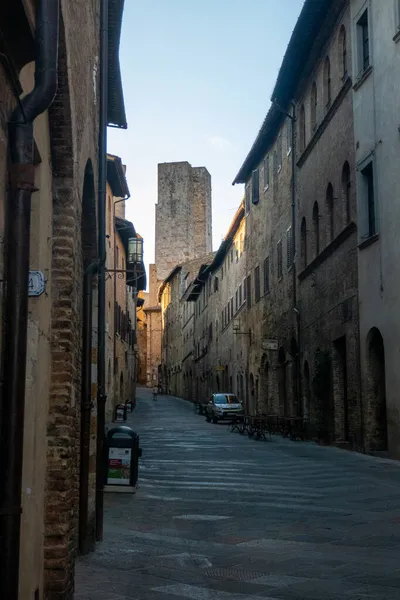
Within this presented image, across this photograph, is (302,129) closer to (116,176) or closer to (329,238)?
(329,238)

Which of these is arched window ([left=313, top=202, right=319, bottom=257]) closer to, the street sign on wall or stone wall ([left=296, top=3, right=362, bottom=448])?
stone wall ([left=296, top=3, right=362, bottom=448])

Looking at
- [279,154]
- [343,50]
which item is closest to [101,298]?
[343,50]

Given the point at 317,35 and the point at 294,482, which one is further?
the point at 317,35

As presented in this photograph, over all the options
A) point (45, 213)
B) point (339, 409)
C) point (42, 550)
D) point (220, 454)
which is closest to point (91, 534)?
point (42, 550)

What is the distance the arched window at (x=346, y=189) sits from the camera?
21.1m

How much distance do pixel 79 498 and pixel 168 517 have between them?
286cm

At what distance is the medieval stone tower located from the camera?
85.5 meters

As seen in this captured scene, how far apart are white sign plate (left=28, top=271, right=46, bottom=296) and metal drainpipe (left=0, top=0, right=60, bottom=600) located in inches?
50.4

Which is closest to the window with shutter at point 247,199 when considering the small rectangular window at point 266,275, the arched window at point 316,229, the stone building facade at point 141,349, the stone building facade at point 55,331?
the small rectangular window at point 266,275

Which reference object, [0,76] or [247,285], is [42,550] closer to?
[0,76]

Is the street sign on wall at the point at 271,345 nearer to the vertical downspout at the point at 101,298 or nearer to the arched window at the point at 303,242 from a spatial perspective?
the arched window at the point at 303,242

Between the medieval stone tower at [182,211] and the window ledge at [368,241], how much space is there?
66.3 m

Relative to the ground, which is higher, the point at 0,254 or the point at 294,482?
the point at 0,254

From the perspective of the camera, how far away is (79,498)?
24.5 feet
